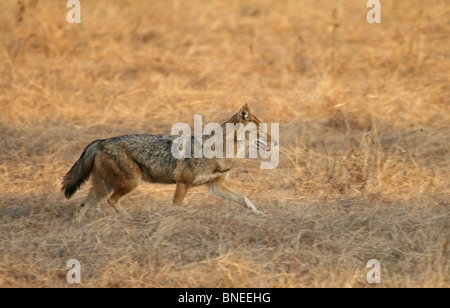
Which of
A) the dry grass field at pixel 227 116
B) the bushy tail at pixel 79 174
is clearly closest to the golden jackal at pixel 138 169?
the bushy tail at pixel 79 174

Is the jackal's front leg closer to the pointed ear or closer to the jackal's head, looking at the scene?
the jackal's head

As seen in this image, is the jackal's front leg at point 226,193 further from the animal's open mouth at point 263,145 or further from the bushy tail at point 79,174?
the bushy tail at point 79,174

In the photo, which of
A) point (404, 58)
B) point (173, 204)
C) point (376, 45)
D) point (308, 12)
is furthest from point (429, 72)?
point (173, 204)

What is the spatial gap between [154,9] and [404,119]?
23.2ft

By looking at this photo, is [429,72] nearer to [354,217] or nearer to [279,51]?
[279,51]

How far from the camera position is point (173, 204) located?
7215 mm

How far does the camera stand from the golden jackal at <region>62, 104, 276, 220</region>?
23.2 ft

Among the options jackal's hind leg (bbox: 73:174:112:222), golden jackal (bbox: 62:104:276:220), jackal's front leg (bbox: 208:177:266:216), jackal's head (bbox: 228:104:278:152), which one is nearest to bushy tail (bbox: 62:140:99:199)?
golden jackal (bbox: 62:104:276:220)

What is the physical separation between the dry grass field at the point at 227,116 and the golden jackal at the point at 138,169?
210 millimetres

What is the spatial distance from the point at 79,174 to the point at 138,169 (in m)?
0.60

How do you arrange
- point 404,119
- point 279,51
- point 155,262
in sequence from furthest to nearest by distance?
point 279,51 < point 404,119 < point 155,262

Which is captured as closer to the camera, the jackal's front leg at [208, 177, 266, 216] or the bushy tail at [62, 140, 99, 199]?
the bushy tail at [62, 140, 99, 199]

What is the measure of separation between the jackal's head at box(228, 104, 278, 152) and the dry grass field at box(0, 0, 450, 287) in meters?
0.58

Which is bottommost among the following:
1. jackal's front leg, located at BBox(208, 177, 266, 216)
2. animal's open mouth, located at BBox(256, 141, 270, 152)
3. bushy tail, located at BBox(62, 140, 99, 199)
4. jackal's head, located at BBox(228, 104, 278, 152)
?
jackal's front leg, located at BBox(208, 177, 266, 216)
